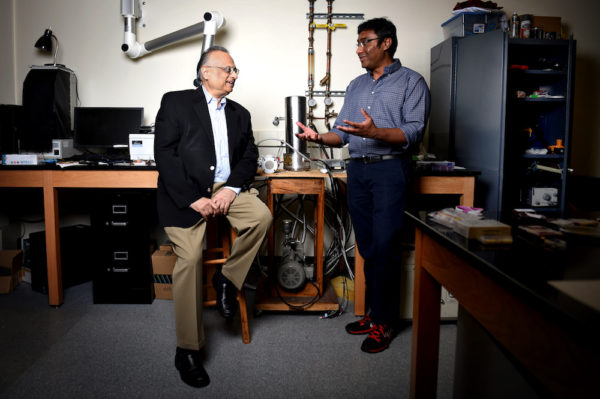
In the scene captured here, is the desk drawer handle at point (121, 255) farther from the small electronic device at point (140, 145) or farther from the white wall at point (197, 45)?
the white wall at point (197, 45)

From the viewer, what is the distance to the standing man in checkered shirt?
1.96m

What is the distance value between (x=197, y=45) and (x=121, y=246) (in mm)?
1616

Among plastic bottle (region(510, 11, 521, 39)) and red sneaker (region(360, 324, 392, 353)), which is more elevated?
plastic bottle (region(510, 11, 521, 39))

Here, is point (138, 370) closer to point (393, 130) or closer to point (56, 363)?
point (56, 363)

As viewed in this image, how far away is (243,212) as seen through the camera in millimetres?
2021

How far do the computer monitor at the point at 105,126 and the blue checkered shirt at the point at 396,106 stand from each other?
168 centimetres

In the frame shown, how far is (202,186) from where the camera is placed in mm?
1967

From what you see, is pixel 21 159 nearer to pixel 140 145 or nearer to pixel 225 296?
pixel 140 145

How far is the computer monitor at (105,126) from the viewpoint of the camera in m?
2.83

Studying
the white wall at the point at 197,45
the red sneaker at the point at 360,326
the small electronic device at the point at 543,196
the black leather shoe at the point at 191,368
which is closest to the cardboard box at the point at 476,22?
the white wall at the point at 197,45

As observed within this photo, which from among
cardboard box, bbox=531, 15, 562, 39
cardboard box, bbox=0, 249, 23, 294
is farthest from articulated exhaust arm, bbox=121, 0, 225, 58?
cardboard box, bbox=531, 15, 562, 39

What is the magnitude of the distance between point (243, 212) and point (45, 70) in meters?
2.00

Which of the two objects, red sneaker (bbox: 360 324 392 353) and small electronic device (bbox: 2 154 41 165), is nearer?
red sneaker (bbox: 360 324 392 353)

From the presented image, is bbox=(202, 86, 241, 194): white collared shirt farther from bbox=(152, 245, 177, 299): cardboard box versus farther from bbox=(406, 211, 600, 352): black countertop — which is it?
bbox=(406, 211, 600, 352): black countertop
